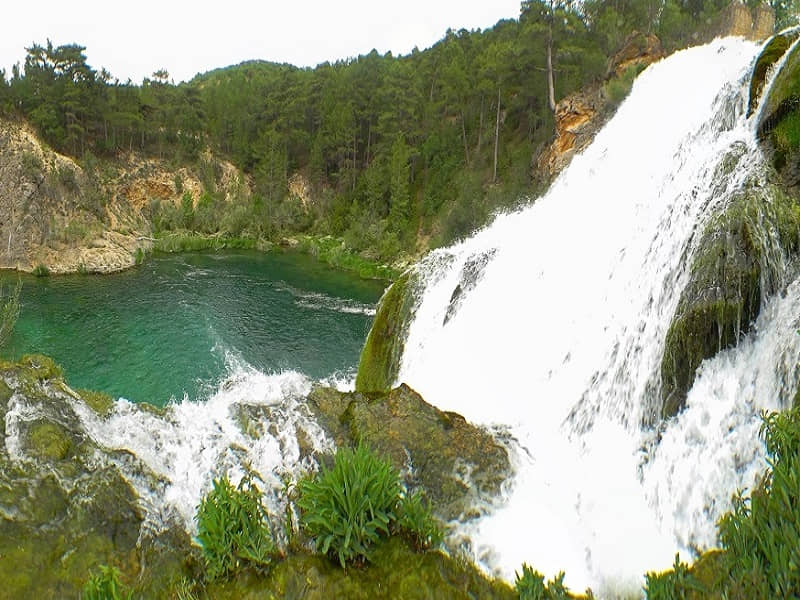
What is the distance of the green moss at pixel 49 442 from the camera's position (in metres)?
4.97

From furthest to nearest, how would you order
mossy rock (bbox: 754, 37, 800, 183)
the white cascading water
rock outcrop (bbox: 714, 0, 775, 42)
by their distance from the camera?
rock outcrop (bbox: 714, 0, 775, 42)
mossy rock (bbox: 754, 37, 800, 183)
the white cascading water

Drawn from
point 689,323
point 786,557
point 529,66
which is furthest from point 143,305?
point 529,66

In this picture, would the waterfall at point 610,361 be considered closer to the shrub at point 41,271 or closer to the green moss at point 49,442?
the green moss at point 49,442

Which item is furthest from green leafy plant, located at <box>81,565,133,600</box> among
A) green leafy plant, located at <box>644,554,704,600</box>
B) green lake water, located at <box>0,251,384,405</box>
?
green lake water, located at <box>0,251,384,405</box>

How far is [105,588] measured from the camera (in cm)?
356

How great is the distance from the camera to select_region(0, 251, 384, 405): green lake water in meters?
17.8

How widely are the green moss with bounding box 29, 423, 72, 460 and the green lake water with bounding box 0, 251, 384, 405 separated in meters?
10.8

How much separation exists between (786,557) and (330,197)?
170 ft

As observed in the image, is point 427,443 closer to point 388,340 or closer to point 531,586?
point 531,586

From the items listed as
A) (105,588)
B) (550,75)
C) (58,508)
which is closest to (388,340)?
(58,508)

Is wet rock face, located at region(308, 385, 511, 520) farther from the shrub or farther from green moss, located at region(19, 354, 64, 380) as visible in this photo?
the shrub

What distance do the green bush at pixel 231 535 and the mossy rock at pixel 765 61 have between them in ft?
33.8

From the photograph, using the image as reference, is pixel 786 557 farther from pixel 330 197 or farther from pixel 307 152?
pixel 307 152

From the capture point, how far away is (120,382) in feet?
54.8
